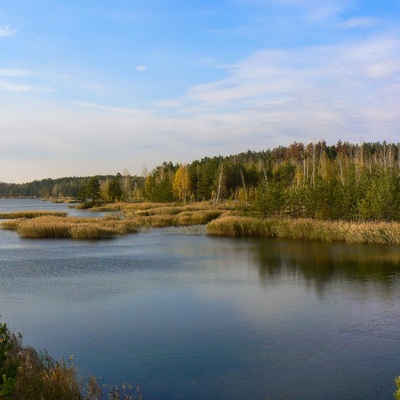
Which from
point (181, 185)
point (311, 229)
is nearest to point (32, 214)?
point (181, 185)

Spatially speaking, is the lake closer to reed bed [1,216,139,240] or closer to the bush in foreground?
the bush in foreground

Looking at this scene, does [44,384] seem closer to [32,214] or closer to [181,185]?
[32,214]

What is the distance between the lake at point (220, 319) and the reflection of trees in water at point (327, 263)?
9cm

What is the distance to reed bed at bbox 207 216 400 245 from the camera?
32.2 metres

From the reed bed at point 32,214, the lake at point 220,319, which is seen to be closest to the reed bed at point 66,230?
the lake at point 220,319

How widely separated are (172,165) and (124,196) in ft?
44.2

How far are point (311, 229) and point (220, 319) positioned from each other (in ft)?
75.0

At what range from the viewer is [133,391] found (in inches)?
381

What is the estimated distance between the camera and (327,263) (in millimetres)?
25203

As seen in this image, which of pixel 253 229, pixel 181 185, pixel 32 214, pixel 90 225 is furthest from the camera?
pixel 181 185

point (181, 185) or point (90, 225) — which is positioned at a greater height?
point (181, 185)

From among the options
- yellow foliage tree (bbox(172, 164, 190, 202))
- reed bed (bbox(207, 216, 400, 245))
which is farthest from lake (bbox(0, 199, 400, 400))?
yellow foliage tree (bbox(172, 164, 190, 202))

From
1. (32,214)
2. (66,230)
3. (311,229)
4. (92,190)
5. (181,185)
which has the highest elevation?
(181,185)

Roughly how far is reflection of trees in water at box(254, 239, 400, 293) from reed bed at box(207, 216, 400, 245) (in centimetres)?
→ 132
